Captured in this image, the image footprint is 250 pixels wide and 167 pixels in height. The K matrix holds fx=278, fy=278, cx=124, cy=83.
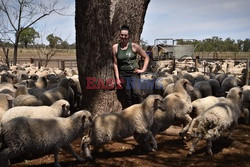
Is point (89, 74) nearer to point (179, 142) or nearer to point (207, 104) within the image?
point (179, 142)

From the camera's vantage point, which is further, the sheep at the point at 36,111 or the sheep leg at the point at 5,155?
the sheep at the point at 36,111

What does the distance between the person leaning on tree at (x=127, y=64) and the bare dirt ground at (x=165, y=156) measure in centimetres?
119

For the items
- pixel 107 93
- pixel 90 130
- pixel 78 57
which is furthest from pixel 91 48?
pixel 90 130

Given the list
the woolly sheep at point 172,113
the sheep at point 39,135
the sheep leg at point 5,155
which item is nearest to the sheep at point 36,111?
the sheep at point 39,135

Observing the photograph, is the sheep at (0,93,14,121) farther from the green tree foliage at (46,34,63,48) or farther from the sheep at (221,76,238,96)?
the green tree foliage at (46,34,63,48)

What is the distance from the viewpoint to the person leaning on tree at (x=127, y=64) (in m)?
5.35

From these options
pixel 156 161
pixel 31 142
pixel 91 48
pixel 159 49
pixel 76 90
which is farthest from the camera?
pixel 159 49

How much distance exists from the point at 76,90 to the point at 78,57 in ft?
12.5

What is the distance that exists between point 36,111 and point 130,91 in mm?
1919

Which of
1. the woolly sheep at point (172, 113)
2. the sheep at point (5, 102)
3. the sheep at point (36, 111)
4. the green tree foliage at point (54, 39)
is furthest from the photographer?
the green tree foliage at point (54, 39)

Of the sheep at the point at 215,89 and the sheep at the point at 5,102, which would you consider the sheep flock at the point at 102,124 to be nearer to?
the sheep at the point at 5,102

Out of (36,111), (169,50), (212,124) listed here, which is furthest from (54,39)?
(212,124)

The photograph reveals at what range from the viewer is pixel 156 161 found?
4.76 metres

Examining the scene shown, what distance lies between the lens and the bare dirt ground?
465 centimetres
